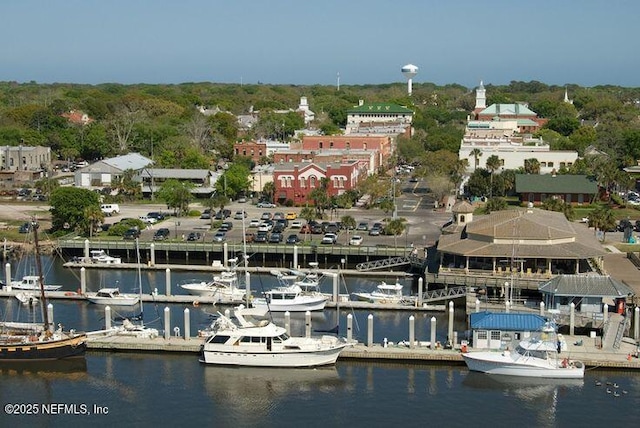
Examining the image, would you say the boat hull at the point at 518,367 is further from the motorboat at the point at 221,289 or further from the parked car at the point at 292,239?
the parked car at the point at 292,239

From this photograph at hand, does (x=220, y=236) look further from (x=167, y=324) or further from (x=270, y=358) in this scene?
(x=270, y=358)

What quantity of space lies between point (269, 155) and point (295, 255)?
5278cm

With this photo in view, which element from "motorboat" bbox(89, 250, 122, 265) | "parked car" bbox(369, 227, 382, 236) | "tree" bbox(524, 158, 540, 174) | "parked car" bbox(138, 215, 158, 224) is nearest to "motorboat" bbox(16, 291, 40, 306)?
"motorboat" bbox(89, 250, 122, 265)

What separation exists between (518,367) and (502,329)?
242 centimetres

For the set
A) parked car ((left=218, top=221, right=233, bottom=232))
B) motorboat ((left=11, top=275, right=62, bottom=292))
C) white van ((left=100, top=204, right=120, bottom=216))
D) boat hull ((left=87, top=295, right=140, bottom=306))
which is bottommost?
boat hull ((left=87, top=295, right=140, bottom=306))

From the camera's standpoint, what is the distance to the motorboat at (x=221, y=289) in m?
54.8

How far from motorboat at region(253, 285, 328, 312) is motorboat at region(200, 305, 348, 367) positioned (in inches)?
340

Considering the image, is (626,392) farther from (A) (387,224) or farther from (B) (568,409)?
(A) (387,224)

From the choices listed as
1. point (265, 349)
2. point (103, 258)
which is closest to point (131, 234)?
point (103, 258)

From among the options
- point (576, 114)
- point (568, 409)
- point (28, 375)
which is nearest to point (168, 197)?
point (28, 375)

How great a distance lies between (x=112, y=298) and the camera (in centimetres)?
5344

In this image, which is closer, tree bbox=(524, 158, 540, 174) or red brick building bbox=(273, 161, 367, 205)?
red brick building bbox=(273, 161, 367, 205)

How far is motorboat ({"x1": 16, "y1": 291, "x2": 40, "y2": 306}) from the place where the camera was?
5341 cm

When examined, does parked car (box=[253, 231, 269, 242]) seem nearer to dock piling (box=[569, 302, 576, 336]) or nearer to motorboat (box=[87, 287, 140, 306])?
motorboat (box=[87, 287, 140, 306])
